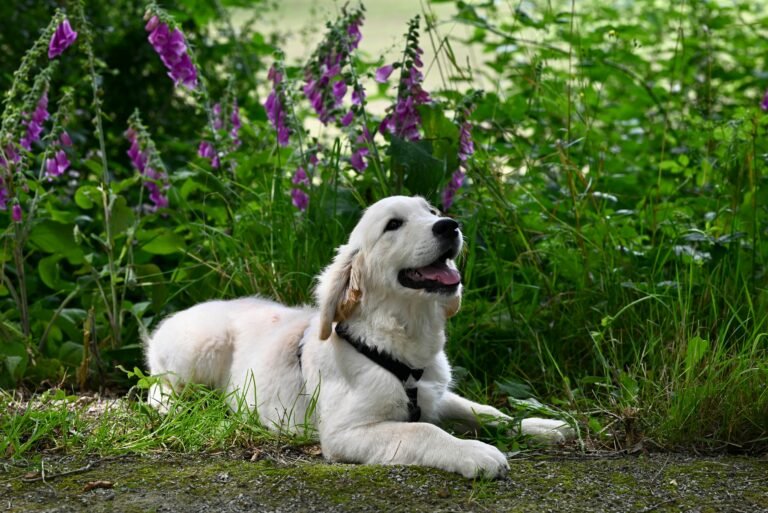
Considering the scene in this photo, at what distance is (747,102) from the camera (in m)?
10.0

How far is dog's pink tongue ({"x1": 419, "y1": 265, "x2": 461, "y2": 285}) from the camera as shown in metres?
4.19

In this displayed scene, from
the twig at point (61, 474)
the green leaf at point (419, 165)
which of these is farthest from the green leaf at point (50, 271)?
the twig at point (61, 474)

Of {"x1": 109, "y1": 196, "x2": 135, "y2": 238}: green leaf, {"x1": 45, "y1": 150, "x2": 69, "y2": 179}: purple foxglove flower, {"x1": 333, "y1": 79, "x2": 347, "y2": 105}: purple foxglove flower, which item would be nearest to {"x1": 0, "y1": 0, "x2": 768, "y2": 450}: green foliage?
{"x1": 109, "y1": 196, "x2": 135, "y2": 238}: green leaf

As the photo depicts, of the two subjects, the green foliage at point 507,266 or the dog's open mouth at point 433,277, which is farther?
the green foliage at point 507,266

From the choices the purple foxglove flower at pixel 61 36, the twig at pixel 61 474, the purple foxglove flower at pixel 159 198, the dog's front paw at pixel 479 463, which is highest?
the purple foxglove flower at pixel 61 36

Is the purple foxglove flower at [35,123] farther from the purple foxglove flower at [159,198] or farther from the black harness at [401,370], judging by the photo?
the black harness at [401,370]

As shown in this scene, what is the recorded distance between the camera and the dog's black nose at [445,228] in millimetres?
4113

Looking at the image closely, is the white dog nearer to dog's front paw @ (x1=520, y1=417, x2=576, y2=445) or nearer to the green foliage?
dog's front paw @ (x1=520, y1=417, x2=576, y2=445)

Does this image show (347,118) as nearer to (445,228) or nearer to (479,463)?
(445,228)

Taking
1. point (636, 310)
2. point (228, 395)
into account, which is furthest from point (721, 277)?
point (228, 395)

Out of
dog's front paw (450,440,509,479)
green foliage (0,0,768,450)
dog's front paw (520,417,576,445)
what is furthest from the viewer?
green foliage (0,0,768,450)

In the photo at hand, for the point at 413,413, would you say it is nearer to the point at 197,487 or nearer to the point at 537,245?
the point at 197,487

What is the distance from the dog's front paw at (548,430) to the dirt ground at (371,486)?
26 centimetres

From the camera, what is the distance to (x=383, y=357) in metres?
4.23
